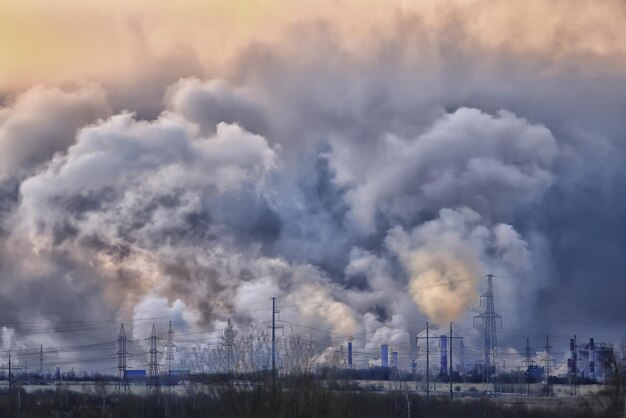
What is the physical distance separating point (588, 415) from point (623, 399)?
33.0 ft

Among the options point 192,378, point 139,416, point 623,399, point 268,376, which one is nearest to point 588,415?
point 623,399

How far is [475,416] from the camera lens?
76188mm

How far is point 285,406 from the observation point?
34.4m

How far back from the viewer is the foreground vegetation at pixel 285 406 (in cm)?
3459

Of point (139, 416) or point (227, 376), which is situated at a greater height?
point (227, 376)

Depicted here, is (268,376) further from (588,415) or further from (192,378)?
(588,415)

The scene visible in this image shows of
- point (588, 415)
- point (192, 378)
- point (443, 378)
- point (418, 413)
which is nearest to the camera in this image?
point (192, 378)

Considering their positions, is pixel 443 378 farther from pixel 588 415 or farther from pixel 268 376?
pixel 268 376

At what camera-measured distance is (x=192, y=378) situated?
44219 mm

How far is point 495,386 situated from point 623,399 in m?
A: 63.6

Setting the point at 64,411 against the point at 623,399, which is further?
the point at 64,411

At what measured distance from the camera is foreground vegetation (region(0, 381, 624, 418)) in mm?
34594

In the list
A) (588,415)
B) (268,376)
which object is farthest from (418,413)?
(268,376)

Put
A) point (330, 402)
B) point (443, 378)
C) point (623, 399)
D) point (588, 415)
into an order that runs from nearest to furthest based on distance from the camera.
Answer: point (330, 402), point (623, 399), point (588, 415), point (443, 378)
